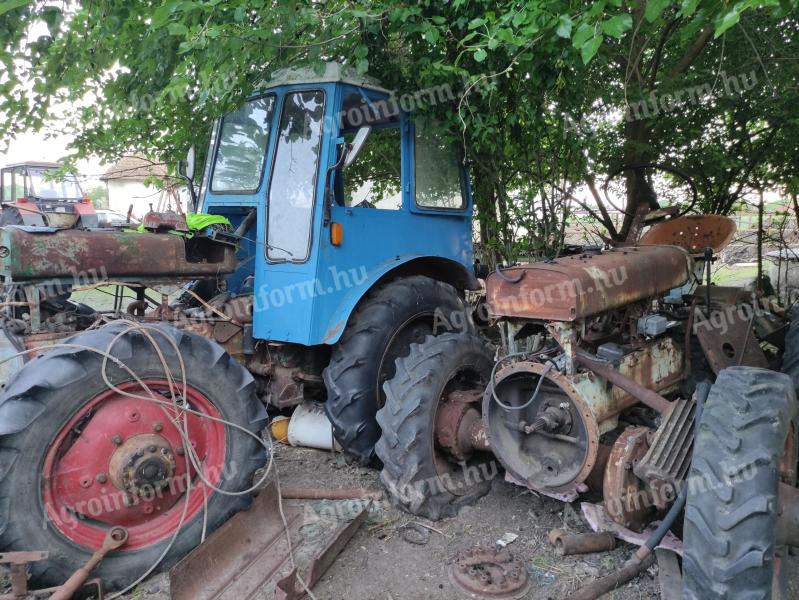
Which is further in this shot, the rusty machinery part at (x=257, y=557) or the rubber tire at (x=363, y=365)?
the rubber tire at (x=363, y=365)

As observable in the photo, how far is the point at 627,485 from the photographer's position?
2398mm

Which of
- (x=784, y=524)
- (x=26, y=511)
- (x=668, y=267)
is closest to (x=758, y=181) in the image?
(x=668, y=267)

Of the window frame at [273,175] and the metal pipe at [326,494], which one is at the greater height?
the window frame at [273,175]

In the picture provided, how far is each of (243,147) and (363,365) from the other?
61.2 inches

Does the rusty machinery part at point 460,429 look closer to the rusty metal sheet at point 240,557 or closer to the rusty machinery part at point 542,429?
the rusty machinery part at point 542,429

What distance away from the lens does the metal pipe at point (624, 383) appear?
261 cm

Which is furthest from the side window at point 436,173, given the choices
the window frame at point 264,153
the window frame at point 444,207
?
the window frame at point 264,153

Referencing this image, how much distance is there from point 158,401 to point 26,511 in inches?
23.0

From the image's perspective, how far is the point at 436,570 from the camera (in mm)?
2570

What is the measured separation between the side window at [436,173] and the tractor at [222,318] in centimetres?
1

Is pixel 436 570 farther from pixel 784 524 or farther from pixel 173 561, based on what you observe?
pixel 784 524

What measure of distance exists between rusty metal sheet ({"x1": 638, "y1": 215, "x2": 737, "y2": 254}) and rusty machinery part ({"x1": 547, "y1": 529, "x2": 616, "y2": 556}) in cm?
212

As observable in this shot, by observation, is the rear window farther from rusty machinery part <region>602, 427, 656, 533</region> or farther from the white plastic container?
rusty machinery part <region>602, 427, 656, 533</region>

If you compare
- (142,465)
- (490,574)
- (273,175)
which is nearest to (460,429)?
(490,574)
